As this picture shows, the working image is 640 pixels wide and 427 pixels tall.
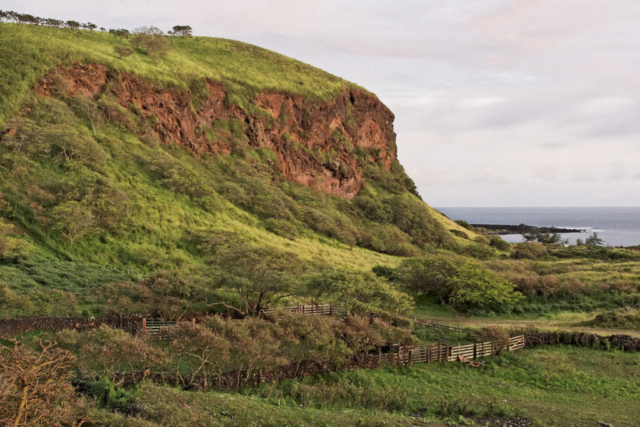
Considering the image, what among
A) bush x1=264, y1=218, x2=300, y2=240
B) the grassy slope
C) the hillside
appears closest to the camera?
the hillside

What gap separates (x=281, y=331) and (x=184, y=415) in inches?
276

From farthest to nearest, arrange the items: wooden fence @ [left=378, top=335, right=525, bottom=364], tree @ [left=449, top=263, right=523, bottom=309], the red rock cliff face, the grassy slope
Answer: the red rock cliff face, the grassy slope, tree @ [left=449, top=263, right=523, bottom=309], wooden fence @ [left=378, top=335, right=525, bottom=364]

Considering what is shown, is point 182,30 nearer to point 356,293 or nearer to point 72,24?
point 72,24

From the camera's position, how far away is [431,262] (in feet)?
127

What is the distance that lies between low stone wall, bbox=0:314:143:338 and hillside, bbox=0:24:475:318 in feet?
13.6

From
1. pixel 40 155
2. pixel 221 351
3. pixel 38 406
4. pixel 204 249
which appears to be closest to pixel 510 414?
pixel 221 351

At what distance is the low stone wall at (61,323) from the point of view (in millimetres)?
21270

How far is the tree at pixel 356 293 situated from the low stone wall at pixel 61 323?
36.6 ft

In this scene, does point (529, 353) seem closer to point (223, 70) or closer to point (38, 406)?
point (38, 406)

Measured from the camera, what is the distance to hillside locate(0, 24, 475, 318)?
34844 millimetres

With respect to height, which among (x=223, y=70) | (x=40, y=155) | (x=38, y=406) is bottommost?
(x=38, y=406)

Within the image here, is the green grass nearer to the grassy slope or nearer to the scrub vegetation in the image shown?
the scrub vegetation

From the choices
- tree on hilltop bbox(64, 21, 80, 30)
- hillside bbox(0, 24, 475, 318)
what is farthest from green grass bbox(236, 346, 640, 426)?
tree on hilltop bbox(64, 21, 80, 30)

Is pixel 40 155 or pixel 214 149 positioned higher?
pixel 214 149
